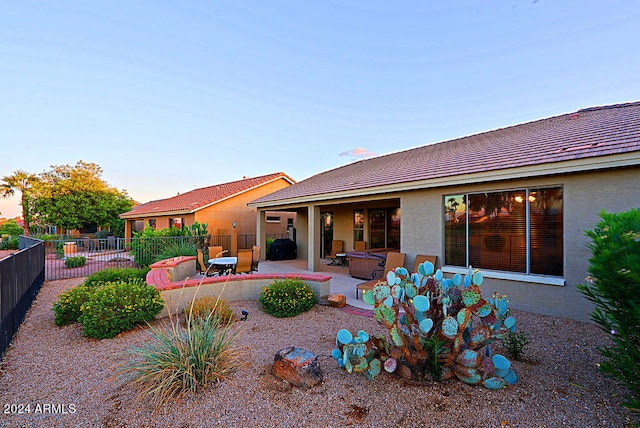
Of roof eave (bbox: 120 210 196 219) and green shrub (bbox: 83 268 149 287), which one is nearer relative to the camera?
green shrub (bbox: 83 268 149 287)

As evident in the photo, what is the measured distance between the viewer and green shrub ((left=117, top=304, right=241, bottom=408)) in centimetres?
305

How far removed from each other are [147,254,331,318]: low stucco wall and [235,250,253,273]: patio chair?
7.94 ft

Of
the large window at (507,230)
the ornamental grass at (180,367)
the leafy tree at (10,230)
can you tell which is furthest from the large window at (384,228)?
the leafy tree at (10,230)

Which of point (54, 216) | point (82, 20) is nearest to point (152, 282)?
point (82, 20)

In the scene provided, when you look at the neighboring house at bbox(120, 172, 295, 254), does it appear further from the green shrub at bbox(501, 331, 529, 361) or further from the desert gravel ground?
the green shrub at bbox(501, 331, 529, 361)

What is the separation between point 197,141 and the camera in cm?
1622

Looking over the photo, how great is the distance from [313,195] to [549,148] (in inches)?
281

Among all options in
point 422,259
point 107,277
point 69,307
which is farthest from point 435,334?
point 107,277

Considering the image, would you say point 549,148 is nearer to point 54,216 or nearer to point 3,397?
point 3,397

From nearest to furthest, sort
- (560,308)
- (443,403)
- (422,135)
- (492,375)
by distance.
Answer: (443,403), (492,375), (560,308), (422,135)

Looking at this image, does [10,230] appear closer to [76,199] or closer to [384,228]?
[76,199]

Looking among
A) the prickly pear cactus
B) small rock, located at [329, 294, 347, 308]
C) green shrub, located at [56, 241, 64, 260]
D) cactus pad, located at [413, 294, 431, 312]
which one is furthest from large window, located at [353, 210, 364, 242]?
green shrub, located at [56, 241, 64, 260]

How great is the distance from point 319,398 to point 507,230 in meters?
5.71

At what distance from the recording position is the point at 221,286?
686cm
